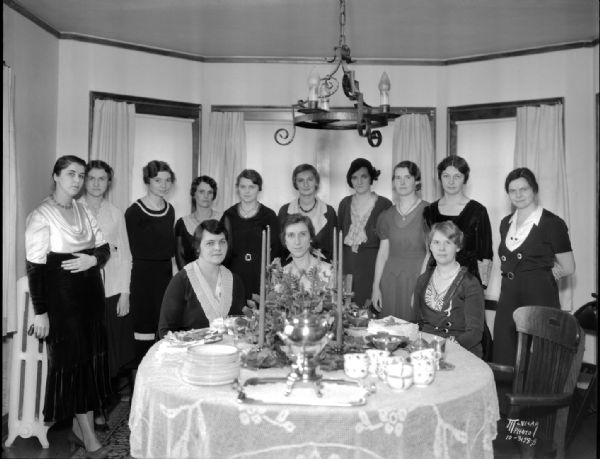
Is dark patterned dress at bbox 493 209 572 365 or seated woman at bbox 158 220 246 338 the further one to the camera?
dark patterned dress at bbox 493 209 572 365

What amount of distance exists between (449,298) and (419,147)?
285 centimetres

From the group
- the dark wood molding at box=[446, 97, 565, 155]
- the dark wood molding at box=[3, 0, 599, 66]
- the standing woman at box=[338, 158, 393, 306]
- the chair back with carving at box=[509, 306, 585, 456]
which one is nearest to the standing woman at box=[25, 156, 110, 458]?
the standing woman at box=[338, 158, 393, 306]

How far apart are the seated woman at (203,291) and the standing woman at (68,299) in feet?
1.86

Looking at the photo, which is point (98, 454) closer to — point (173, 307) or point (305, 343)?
point (173, 307)

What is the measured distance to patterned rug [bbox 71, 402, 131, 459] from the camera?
130 inches

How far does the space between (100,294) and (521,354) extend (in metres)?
2.22

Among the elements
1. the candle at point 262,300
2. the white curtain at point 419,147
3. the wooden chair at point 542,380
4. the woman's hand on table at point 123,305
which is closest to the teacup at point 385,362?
the candle at point 262,300

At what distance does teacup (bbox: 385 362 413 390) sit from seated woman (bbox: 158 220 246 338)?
1.31m

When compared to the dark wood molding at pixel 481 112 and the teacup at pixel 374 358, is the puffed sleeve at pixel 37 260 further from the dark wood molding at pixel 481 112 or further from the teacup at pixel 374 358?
the dark wood molding at pixel 481 112

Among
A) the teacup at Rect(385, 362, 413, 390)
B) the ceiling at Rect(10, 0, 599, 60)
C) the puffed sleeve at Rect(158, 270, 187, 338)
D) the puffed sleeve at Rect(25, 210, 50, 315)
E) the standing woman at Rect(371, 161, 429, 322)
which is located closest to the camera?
the teacup at Rect(385, 362, 413, 390)

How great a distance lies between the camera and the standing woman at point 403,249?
3857 millimetres

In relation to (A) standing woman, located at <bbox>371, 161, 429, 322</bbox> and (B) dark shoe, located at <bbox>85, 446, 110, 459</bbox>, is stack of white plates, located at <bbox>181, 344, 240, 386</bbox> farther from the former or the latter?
(A) standing woman, located at <bbox>371, 161, 429, 322</bbox>

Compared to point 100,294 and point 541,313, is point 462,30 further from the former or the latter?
point 100,294

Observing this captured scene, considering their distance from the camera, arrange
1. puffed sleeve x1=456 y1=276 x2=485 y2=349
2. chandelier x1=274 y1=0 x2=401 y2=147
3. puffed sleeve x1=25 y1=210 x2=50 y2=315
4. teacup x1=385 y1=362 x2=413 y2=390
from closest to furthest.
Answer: teacup x1=385 y1=362 x2=413 y2=390, chandelier x1=274 y1=0 x2=401 y2=147, puffed sleeve x1=456 y1=276 x2=485 y2=349, puffed sleeve x1=25 y1=210 x2=50 y2=315
